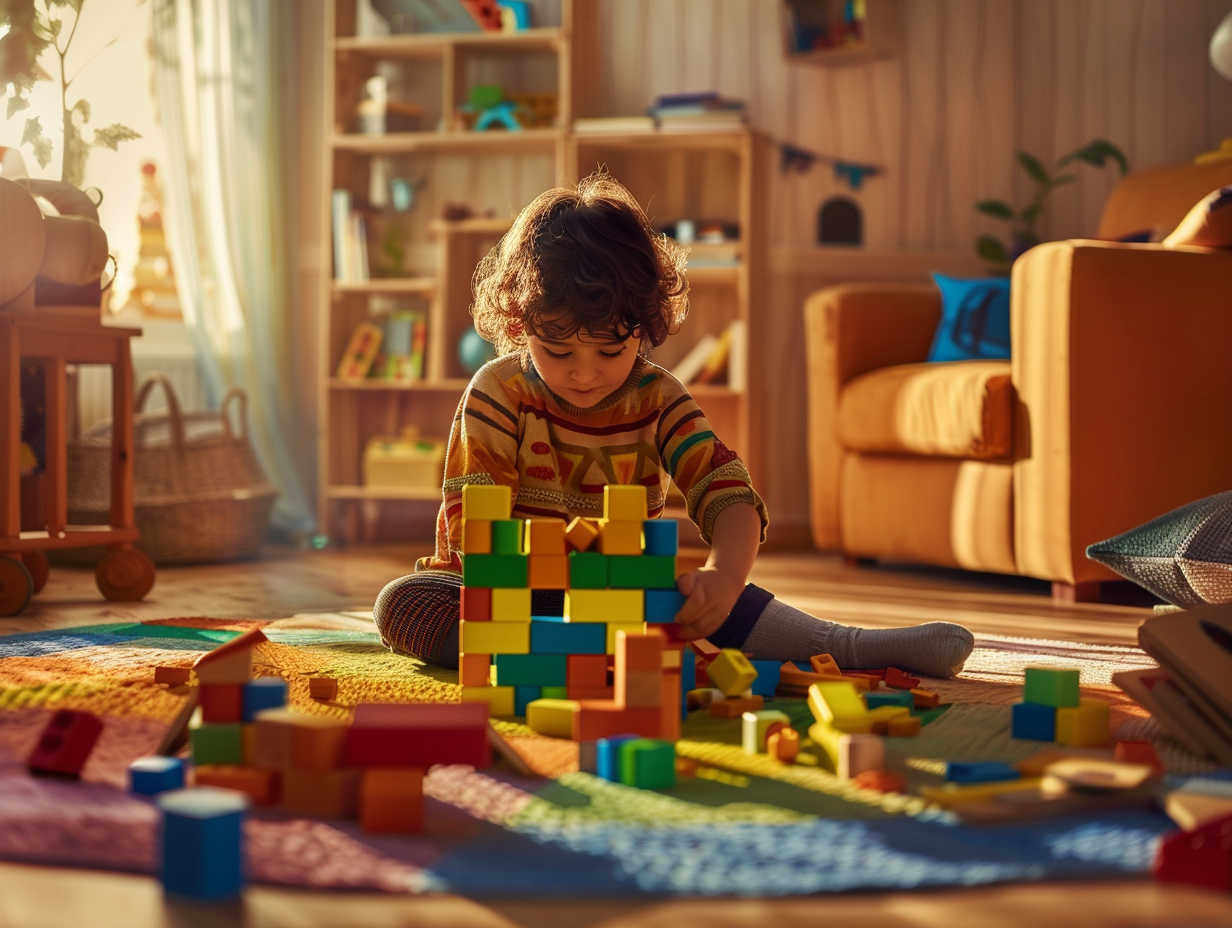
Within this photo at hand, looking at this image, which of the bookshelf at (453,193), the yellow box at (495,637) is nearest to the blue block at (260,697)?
the yellow box at (495,637)

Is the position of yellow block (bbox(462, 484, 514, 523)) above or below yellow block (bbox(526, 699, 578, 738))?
above

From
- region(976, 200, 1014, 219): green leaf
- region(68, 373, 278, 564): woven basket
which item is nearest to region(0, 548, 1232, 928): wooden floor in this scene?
region(68, 373, 278, 564): woven basket

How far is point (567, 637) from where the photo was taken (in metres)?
1.09

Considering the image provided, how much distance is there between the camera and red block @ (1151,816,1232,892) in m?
0.68

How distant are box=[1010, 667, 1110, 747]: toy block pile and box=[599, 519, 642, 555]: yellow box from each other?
0.36 meters

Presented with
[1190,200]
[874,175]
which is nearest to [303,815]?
[1190,200]

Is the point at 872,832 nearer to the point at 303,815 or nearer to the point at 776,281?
the point at 303,815

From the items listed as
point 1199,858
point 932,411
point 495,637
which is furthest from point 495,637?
point 932,411

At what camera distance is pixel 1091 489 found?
2.19 m

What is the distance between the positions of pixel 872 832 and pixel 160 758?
513 mm

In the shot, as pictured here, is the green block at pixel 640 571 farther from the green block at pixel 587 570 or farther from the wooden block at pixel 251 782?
the wooden block at pixel 251 782

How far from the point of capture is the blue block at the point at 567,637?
108 centimetres

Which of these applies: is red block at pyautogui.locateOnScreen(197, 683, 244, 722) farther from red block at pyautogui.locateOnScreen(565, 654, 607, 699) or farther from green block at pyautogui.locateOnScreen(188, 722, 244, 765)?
red block at pyautogui.locateOnScreen(565, 654, 607, 699)

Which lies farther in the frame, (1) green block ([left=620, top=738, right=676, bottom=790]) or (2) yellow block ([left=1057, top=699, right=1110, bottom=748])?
(2) yellow block ([left=1057, top=699, right=1110, bottom=748])
